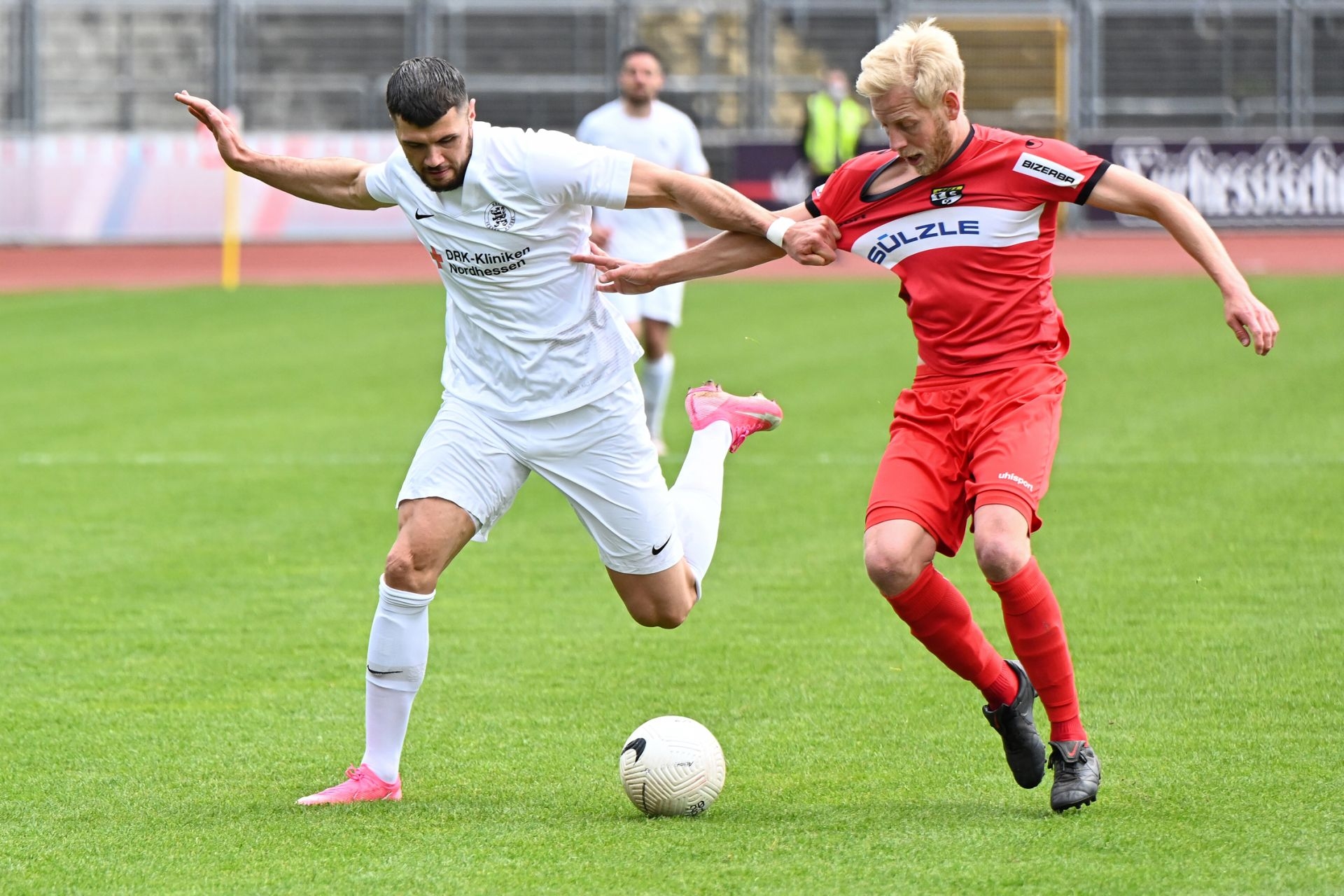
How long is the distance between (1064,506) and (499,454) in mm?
5076

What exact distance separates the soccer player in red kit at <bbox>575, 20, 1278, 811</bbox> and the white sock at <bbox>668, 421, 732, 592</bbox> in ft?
3.06

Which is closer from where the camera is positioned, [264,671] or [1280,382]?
[264,671]

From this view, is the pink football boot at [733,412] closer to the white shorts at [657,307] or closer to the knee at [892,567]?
the knee at [892,567]

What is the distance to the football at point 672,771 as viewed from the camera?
15.9 ft

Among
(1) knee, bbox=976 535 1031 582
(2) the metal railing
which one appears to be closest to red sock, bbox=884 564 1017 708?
(1) knee, bbox=976 535 1031 582

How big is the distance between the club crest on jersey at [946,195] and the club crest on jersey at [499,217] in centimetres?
114

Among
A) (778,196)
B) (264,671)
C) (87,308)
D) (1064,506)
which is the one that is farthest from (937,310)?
(778,196)

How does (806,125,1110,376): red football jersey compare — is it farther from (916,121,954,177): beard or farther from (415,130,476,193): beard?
(415,130,476,193): beard

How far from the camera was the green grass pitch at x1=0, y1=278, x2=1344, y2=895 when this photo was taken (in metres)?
4.49

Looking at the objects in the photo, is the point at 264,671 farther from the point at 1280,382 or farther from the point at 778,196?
the point at 778,196

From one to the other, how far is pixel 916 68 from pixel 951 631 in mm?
1486

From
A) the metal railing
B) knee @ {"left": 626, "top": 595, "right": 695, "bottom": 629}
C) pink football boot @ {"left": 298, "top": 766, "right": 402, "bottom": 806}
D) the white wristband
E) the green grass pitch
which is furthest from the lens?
the metal railing

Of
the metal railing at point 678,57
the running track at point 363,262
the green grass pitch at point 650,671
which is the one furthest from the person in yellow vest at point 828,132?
the green grass pitch at point 650,671

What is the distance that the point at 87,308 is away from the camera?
20578 millimetres
